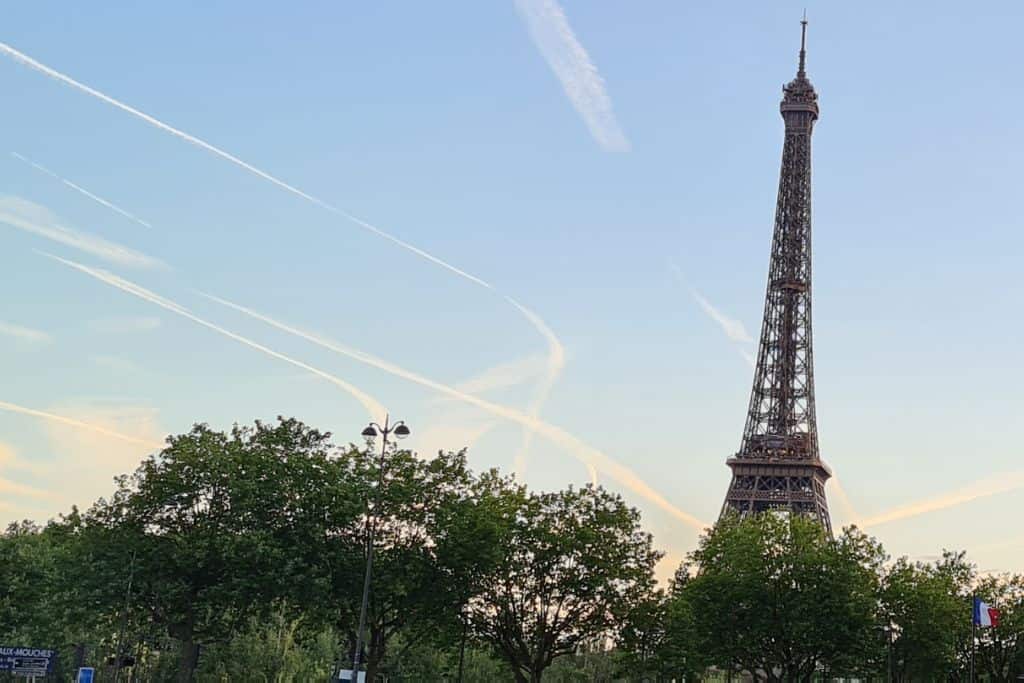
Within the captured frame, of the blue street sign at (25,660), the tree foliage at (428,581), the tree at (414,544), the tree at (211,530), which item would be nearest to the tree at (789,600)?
the tree foliage at (428,581)

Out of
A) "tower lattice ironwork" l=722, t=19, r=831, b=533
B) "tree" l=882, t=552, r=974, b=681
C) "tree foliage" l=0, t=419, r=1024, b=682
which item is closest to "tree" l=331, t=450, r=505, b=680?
"tree foliage" l=0, t=419, r=1024, b=682

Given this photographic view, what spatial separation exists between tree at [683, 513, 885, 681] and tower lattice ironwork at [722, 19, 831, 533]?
38.7 meters

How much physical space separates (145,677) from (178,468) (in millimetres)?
25235

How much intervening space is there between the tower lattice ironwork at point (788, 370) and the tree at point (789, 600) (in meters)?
38.7

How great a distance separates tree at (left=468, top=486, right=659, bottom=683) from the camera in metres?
61.2

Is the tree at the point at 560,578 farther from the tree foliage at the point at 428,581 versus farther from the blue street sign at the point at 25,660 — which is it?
the blue street sign at the point at 25,660

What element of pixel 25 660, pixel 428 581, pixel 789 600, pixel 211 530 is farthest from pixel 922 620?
pixel 25 660

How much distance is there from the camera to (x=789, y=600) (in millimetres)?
63906

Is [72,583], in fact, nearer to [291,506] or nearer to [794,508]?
[291,506]

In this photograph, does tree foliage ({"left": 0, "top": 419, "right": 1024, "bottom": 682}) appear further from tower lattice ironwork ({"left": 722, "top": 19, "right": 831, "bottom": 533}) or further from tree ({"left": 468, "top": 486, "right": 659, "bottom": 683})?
tower lattice ironwork ({"left": 722, "top": 19, "right": 831, "bottom": 533})

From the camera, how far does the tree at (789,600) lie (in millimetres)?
63031

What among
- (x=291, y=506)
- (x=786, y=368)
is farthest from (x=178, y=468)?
(x=786, y=368)

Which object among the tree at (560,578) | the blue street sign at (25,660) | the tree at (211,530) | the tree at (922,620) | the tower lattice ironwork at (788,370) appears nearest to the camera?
the blue street sign at (25,660)

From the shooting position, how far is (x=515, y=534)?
61.8m
